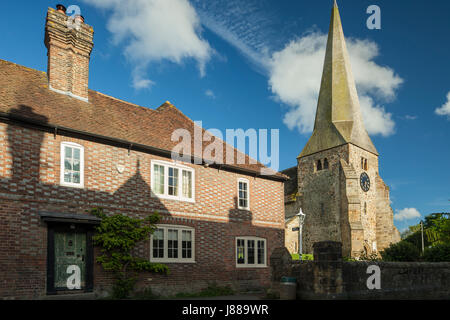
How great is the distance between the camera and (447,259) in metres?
19.2

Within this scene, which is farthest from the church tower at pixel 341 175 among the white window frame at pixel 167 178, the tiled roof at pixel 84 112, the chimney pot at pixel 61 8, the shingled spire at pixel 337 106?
the chimney pot at pixel 61 8

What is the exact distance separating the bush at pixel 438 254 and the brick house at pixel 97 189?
735 cm

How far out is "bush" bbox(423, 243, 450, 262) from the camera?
19359mm

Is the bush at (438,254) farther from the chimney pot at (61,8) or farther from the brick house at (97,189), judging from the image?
the chimney pot at (61,8)

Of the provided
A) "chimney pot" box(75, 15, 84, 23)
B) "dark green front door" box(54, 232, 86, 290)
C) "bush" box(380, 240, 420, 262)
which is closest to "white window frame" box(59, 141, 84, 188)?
"dark green front door" box(54, 232, 86, 290)

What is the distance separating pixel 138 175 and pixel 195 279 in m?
5.17

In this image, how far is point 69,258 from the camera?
14172mm

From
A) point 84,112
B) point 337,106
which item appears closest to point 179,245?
point 84,112

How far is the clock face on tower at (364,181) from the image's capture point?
143ft

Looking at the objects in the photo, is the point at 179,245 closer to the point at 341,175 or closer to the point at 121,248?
the point at 121,248

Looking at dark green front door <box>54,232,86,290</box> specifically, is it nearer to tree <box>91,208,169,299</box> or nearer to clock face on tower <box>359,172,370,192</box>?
tree <box>91,208,169,299</box>

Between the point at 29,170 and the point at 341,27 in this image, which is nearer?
the point at 29,170

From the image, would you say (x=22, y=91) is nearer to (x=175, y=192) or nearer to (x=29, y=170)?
(x=29, y=170)
